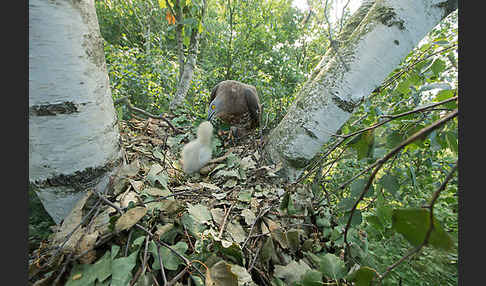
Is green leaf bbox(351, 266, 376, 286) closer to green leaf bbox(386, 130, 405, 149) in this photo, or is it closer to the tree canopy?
the tree canopy

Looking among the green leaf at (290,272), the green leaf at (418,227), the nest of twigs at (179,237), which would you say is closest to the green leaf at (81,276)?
the nest of twigs at (179,237)

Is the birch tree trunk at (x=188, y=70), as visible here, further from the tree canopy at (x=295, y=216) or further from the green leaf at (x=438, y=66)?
the green leaf at (x=438, y=66)

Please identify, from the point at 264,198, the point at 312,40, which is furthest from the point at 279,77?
the point at 264,198

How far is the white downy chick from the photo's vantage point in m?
0.79

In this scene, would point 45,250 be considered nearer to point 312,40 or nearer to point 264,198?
point 264,198

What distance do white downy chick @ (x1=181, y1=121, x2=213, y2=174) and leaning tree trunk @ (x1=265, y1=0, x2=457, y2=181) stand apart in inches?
12.1

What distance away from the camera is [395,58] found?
2.13ft

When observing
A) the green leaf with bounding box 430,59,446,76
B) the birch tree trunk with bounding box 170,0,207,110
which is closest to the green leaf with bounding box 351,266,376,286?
the green leaf with bounding box 430,59,446,76

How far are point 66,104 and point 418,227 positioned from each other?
0.63 meters

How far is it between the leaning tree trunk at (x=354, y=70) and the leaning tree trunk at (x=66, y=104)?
2.00 ft

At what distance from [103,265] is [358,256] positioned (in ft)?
1.88

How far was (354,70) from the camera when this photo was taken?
0.66 metres

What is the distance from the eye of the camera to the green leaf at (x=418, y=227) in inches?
7.0

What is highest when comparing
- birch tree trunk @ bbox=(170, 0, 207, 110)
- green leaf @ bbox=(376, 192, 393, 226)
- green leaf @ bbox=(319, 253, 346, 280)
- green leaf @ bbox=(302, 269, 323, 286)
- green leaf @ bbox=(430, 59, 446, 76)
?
green leaf @ bbox=(430, 59, 446, 76)
